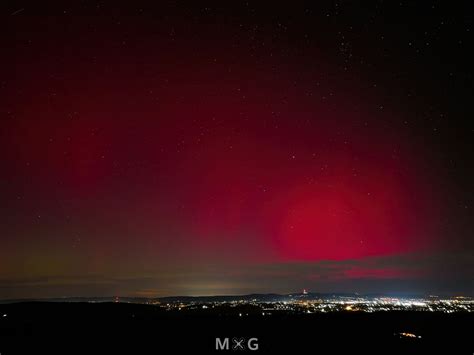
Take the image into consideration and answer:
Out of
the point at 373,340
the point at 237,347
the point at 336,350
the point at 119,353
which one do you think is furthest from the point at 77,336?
the point at 373,340

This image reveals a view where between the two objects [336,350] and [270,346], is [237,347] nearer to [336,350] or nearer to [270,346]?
[270,346]

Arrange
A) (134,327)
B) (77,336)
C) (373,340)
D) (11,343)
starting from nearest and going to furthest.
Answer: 1. (11,343)
2. (77,336)
3. (373,340)
4. (134,327)

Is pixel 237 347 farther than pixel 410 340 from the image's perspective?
No

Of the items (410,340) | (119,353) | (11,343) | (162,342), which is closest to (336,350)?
(410,340)

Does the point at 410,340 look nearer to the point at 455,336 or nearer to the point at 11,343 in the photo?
the point at 455,336

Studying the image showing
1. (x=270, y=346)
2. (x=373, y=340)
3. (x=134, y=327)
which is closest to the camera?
(x=270, y=346)

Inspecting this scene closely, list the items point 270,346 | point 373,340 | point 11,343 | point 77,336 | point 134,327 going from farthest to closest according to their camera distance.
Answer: point 134,327, point 373,340, point 77,336, point 270,346, point 11,343

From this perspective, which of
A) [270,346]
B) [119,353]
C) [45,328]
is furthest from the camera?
[45,328]

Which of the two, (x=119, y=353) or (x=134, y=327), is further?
(x=134, y=327)

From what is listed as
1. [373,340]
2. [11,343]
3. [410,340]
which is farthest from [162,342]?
[410,340]
